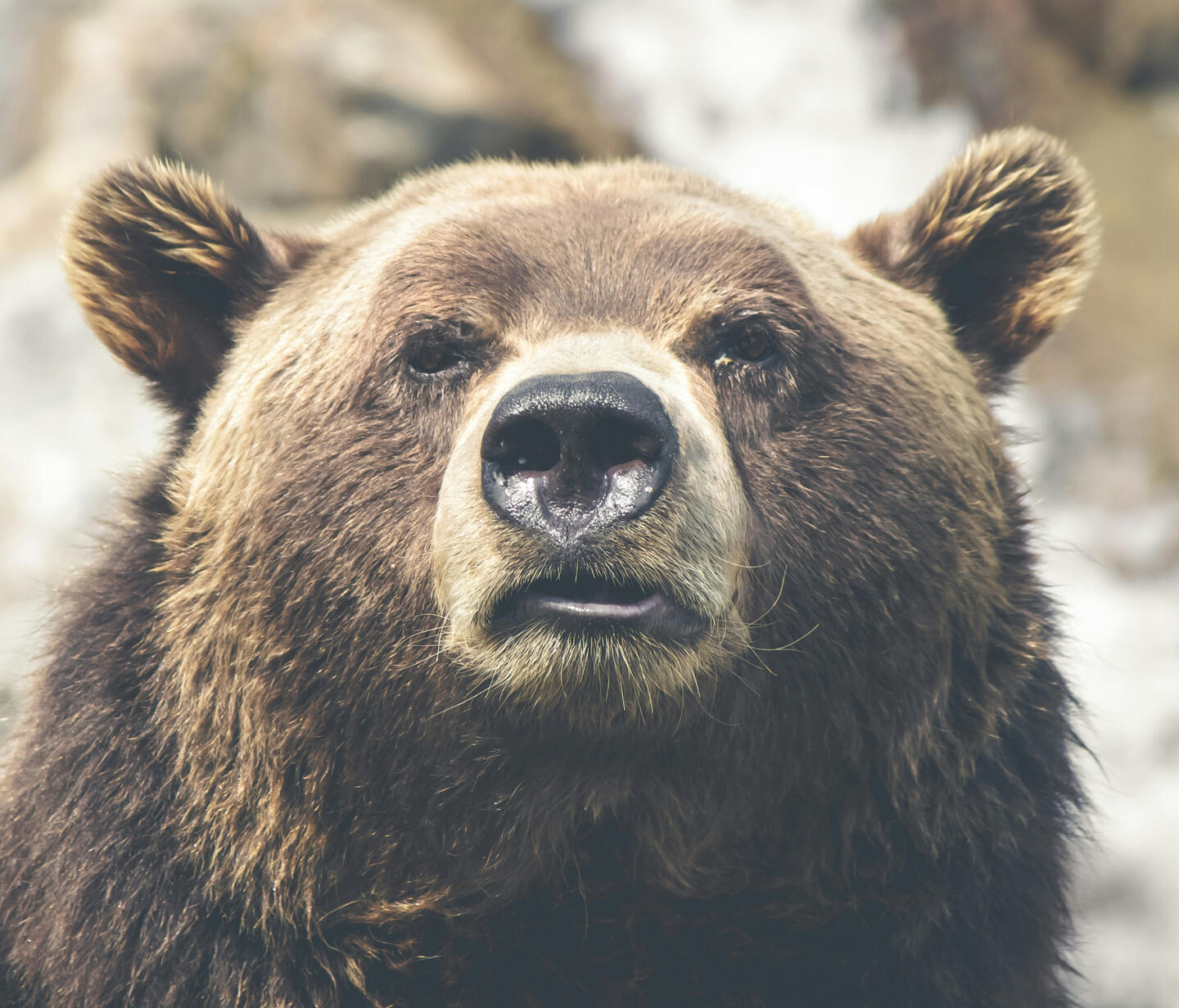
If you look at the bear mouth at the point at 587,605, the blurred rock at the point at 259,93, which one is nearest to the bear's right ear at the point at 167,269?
the bear mouth at the point at 587,605

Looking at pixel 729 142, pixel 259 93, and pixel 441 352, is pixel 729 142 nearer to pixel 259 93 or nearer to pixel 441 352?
pixel 259 93

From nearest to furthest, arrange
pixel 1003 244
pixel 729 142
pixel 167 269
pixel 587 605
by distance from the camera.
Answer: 1. pixel 587 605
2. pixel 167 269
3. pixel 1003 244
4. pixel 729 142

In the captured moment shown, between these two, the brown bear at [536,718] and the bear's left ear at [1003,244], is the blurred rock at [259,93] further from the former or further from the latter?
the brown bear at [536,718]

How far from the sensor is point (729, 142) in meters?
17.5

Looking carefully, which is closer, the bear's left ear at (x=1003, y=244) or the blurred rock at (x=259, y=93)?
the bear's left ear at (x=1003, y=244)

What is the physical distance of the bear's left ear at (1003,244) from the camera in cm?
511

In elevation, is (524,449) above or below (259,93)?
below

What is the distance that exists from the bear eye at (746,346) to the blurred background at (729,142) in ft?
23.1

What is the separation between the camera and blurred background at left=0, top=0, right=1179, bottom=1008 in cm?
1253

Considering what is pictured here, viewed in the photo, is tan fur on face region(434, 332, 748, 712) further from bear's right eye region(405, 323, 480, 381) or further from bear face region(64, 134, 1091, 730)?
bear's right eye region(405, 323, 480, 381)

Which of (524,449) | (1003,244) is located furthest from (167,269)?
(1003,244)

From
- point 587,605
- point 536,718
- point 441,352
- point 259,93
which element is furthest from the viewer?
point 259,93

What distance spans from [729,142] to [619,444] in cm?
1472

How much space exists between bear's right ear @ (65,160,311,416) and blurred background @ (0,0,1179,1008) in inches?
245
